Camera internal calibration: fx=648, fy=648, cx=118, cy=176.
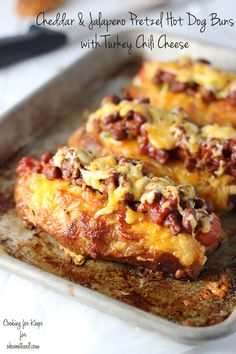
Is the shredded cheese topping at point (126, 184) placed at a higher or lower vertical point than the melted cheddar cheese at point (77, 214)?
higher

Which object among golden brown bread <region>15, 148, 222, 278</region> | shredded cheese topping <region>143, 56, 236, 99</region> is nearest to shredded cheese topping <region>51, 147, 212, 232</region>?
golden brown bread <region>15, 148, 222, 278</region>

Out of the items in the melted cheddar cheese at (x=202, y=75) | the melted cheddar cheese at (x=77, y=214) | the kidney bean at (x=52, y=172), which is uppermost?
the melted cheddar cheese at (x=202, y=75)

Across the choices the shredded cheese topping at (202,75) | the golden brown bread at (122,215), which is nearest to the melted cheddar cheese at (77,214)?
the golden brown bread at (122,215)

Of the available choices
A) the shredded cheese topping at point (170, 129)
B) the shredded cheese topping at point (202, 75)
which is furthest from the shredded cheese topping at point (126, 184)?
the shredded cheese topping at point (202, 75)

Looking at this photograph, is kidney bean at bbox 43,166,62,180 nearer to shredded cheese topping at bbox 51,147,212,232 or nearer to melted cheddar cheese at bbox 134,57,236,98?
shredded cheese topping at bbox 51,147,212,232

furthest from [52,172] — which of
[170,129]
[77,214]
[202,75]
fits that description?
[202,75]

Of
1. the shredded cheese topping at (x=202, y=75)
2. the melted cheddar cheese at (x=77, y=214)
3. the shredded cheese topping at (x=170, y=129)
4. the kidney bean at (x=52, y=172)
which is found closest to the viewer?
the melted cheddar cheese at (x=77, y=214)

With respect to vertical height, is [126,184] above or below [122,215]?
above

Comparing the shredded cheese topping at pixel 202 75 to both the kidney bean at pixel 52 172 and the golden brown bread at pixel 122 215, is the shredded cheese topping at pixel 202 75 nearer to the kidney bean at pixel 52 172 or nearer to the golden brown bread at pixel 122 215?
the golden brown bread at pixel 122 215

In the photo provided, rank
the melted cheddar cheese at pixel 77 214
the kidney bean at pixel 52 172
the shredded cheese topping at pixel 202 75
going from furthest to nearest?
the shredded cheese topping at pixel 202 75
the kidney bean at pixel 52 172
the melted cheddar cheese at pixel 77 214

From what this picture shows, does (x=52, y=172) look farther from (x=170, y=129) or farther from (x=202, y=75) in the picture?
(x=202, y=75)

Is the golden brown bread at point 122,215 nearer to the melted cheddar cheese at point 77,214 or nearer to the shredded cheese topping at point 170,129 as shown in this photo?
the melted cheddar cheese at point 77,214

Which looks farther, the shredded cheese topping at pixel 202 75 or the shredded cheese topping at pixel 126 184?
the shredded cheese topping at pixel 202 75

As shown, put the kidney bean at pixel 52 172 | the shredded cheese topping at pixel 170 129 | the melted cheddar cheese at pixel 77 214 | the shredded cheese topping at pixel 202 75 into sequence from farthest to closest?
the shredded cheese topping at pixel 202 75
the shredded cheese topping at pixel 170 129
the kidney bean at pixel 52 172
the melted cheddar cheese at pixel 77 214
